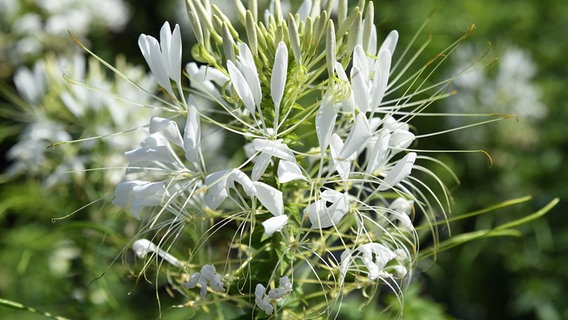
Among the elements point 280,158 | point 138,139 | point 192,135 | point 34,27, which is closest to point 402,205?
point 280,158

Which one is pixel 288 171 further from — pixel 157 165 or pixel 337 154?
pixel 157 165

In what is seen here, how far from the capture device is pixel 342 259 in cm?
79

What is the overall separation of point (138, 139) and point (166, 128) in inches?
29.8

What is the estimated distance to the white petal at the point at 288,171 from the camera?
754 mm

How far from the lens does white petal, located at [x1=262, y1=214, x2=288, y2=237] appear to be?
731 mm

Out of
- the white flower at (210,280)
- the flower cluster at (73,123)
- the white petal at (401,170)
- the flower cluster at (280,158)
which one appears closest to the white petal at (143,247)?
the flower cluster at (280,158)

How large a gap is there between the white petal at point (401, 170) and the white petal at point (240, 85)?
0.62ft

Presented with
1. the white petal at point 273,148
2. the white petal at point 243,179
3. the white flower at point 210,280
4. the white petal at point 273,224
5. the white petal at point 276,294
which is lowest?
the white flower at point 210,280

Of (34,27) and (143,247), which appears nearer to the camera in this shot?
(143,247)

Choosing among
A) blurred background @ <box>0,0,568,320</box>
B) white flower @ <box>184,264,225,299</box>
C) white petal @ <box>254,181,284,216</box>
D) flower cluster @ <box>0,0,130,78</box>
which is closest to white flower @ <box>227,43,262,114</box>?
white petal @ <box>254,181,284,216</box>

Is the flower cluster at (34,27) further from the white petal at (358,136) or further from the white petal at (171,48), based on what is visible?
the white petal at (358,136)

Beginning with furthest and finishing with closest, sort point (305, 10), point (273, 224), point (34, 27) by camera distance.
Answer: point (34, 27)
point (305, 10)
point (273, 224)

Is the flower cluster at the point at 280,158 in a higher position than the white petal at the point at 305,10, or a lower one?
lower

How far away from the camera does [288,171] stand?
2.50 feet
